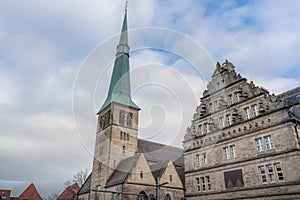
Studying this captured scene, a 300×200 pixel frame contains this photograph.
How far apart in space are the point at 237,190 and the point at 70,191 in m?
54.7

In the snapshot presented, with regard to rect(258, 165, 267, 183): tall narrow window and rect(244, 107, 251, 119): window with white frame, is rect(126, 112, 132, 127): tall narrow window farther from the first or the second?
rect(258, 165, 267, 183): tall narrow window

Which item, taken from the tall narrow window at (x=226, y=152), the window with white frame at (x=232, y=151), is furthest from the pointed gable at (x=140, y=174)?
the window with white frame at (x=232, y=151)

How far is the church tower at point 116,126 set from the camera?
47.0 m

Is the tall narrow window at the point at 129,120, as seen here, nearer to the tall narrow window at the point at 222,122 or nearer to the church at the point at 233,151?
the church at the point at 233,151

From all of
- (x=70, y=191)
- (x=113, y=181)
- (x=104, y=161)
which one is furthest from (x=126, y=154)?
(x=70, y=191)

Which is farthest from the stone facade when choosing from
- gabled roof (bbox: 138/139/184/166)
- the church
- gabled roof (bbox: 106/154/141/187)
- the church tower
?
gabled roof (bbox: 138/139/184/166)

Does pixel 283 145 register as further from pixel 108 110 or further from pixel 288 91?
pixel 108 110

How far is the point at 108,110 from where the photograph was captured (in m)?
52.6

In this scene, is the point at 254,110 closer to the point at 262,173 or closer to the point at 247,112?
the point at 247,112

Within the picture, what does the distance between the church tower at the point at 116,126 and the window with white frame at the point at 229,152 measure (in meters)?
25.5

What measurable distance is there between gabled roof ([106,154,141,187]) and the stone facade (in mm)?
13115

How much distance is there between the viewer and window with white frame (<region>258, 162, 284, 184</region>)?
20297 mm

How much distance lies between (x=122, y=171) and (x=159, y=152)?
15.7 m

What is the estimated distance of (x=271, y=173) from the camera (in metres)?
20.9
